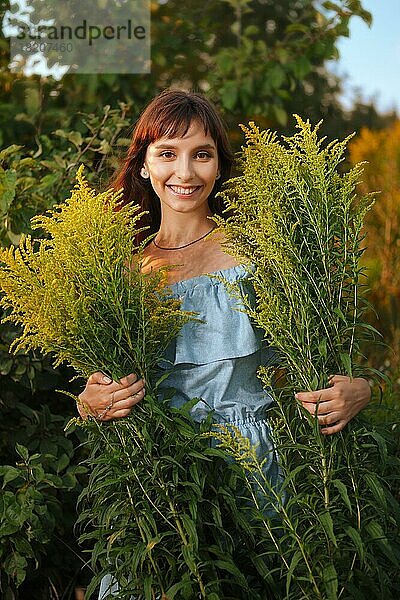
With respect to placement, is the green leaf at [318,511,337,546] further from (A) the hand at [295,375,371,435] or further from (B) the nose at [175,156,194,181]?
(B) the nose at [175,156,194,181]

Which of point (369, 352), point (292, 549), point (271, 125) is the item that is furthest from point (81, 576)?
point (271, 125)

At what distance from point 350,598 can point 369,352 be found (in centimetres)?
259

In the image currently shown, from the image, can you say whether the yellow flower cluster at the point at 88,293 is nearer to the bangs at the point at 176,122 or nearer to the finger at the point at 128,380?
the finger at the point at 128,380

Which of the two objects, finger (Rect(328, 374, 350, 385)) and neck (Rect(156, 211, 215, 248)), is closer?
finger (Rect(328, 374, 350, 385))

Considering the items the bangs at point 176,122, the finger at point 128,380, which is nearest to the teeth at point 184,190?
the bangs at point 176,122

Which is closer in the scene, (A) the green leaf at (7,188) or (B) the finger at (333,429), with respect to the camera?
(B) the finger at (333,429)

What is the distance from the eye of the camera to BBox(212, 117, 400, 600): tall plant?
1.98 metres

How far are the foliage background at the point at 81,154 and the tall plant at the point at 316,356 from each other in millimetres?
879

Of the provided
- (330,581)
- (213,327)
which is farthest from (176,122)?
(330,581)

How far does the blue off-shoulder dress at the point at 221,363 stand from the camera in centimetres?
226

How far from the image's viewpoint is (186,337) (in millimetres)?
2297

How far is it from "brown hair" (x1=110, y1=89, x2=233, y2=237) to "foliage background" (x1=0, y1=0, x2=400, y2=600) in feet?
1.32

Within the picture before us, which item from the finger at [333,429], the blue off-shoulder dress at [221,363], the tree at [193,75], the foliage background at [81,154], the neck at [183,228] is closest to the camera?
the finger at [333,429]

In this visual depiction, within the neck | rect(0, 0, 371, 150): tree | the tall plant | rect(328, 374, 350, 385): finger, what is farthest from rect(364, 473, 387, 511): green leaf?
rect(0, 0, 371, 150): tree
